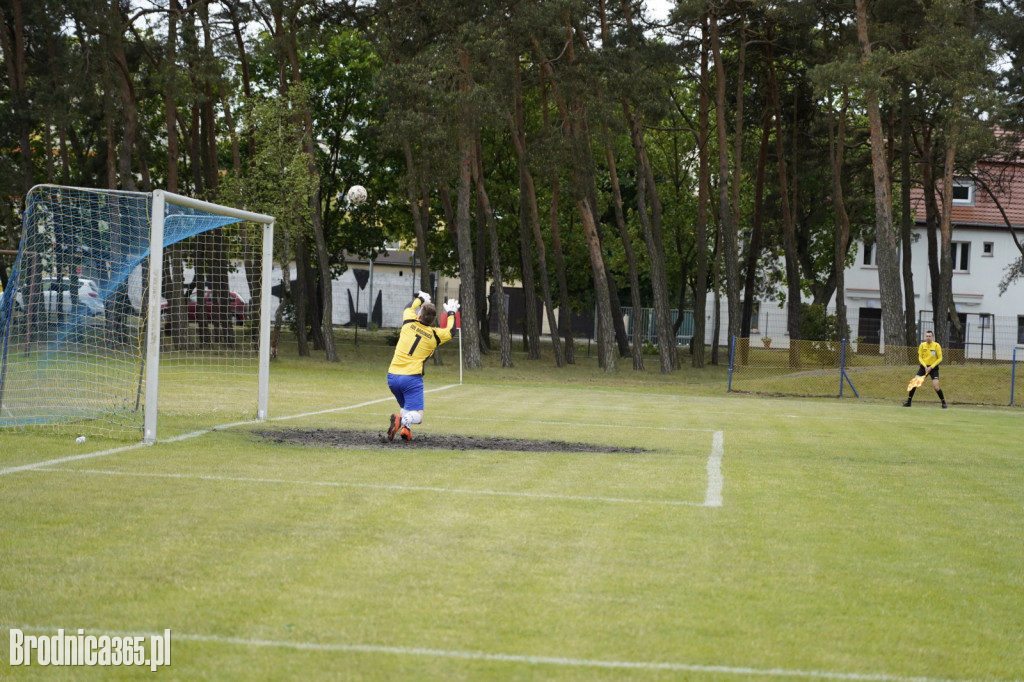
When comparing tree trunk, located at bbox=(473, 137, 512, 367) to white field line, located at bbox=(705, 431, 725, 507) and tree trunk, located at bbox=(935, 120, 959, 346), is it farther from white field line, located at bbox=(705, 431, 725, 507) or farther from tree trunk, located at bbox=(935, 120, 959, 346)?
white field line, located at bbox=(705, 431, 725, 507)

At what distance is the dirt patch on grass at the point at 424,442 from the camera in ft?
43.0

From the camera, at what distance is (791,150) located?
4559cm

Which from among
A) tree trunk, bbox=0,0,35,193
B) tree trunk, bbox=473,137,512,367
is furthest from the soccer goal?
tree trunk, bbox=0,0,35,193

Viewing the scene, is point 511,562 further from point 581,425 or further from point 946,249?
point 946,249

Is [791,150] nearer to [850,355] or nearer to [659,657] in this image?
[850,355]

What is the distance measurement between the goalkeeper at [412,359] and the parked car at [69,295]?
5.27 meters

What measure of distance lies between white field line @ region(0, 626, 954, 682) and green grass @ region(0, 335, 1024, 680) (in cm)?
2

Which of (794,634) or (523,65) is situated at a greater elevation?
(523,65)

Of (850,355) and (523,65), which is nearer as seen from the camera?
(850,355)

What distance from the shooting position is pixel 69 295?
53.3ft

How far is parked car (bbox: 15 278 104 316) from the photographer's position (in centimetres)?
1562

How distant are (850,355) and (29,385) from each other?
24952mm

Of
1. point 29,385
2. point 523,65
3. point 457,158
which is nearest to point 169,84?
point 457,158

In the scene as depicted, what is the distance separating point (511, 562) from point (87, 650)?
2.75 metres
